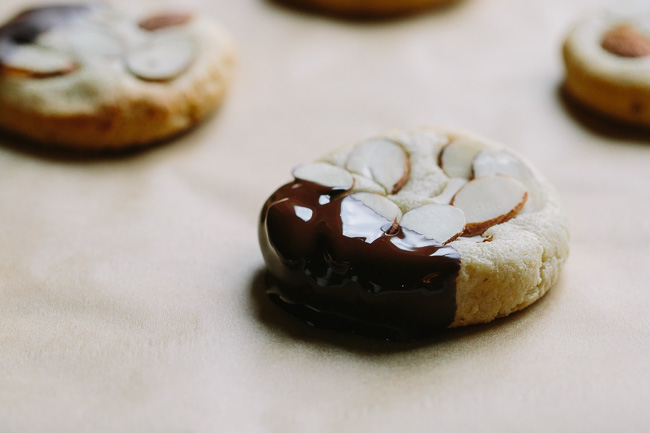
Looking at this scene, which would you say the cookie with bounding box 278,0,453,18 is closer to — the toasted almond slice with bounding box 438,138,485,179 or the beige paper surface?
the beige paper surface

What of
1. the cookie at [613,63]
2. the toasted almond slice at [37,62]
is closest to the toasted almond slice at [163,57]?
the toasted almond slice at [37,62]

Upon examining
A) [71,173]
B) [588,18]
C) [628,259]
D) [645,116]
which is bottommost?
[71,173]

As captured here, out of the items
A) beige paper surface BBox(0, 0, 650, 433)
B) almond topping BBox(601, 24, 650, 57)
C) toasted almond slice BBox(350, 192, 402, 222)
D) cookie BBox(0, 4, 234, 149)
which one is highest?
almond topping BBox(601, 24, 650, 57)

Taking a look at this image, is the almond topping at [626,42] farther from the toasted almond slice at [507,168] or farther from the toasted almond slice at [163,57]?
the toasted almond slice at [163,57]

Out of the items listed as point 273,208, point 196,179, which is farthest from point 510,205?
point 196,179

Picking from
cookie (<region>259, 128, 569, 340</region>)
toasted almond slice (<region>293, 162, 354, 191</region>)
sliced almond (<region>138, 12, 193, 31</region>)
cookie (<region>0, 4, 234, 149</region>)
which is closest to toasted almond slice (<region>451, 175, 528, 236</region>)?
cookie (<region>259, 128, 569, 340</region>)

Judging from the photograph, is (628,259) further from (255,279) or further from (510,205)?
(255,279)
